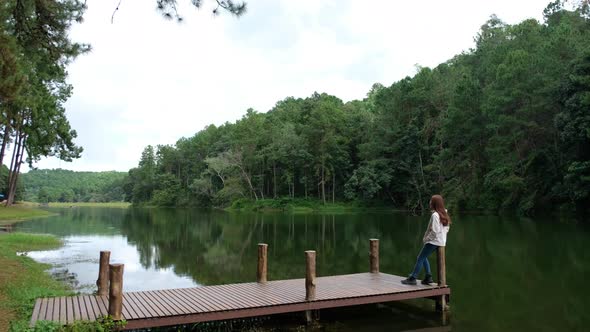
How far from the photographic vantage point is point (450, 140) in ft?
160

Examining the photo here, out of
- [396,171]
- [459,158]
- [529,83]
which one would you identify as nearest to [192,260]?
[529,83]

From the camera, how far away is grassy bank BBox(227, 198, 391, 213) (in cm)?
5853

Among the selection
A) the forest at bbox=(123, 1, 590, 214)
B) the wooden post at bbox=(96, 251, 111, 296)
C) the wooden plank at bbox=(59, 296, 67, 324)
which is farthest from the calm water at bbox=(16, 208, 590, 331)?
the forest at bbox=(123, 1, 590, 214)

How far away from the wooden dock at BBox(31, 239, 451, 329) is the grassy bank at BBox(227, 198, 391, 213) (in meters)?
47.5

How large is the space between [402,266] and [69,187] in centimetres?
14514

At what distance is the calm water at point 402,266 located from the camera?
900 centimetres

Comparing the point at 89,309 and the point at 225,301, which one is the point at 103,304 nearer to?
the point at 89,309

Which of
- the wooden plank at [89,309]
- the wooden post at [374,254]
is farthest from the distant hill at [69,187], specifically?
the wooden plank at [89,309]

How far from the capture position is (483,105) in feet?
136

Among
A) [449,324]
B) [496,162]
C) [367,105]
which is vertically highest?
[367,105]

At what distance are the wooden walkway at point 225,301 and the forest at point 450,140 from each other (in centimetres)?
2712

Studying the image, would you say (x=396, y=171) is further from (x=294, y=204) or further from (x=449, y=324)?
(x=449, y=324)

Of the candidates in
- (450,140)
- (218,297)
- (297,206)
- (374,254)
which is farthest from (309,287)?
(297,206)

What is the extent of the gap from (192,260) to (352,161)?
49135 millimetres
